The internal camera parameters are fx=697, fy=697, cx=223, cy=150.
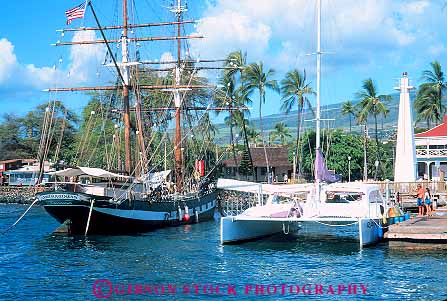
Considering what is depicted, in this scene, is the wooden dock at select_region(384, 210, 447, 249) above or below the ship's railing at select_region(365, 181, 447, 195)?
below

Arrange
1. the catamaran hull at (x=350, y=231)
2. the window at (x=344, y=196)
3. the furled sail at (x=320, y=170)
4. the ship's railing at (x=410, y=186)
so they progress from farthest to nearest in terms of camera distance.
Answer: the ship's railing at (x=410, y=186)
the window at (x=344, y=196)
the furled sail at (x=320, y=170)
the catamaran hull at (x=350, y=231)

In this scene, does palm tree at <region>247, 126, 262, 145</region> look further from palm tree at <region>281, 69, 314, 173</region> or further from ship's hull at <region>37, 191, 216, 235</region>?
ship's hull at <region>37, 191, 216, 235</region>

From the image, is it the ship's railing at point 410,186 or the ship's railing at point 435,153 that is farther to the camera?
the ship's railing at point 435,153

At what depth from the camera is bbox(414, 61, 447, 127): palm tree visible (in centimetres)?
9350

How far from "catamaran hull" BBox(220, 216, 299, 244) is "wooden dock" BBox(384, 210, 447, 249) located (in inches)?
242

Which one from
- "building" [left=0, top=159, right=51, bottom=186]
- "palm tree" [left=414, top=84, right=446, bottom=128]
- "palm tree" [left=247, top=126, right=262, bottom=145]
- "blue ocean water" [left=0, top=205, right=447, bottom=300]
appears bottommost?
"blue ocean water" [left=0, top=205, right=447, bottom=300]

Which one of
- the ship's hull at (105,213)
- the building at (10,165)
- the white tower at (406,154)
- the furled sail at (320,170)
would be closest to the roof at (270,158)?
the building at (10,165)

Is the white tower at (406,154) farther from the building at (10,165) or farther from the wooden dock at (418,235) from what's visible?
the building at (10,165)

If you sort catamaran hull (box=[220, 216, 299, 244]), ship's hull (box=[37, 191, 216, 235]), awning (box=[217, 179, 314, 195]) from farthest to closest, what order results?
ship's hull (box=[37, 191, 216, 235])
awning (box=[217, 179, 314, 195])
catamaran hull (box=[220, 216, 299, 244])

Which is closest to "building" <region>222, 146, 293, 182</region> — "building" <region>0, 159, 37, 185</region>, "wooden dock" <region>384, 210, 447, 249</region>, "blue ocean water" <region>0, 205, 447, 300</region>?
"building" <region>0, 159, 37, 185</region>

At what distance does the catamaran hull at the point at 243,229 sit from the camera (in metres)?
36.3

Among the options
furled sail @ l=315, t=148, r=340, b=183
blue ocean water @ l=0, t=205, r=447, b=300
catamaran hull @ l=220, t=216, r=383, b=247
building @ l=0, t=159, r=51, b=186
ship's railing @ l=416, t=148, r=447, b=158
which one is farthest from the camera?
building @ l=0, t=159, r=51, b=186

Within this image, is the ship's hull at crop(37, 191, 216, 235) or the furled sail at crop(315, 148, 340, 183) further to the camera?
the ship's hull at crop(37, 191, 216, 235)

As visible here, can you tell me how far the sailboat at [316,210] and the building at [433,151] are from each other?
28156 mm
